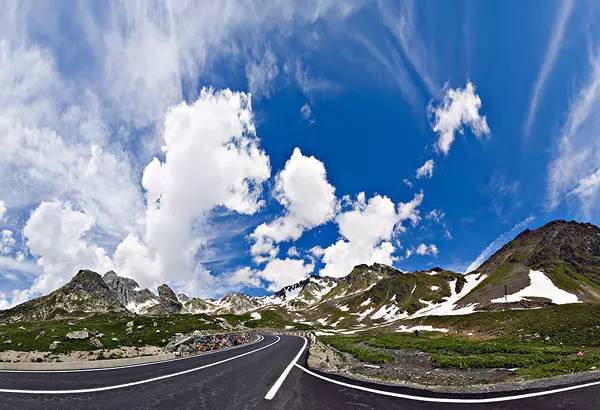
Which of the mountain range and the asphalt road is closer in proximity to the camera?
the asphalt road

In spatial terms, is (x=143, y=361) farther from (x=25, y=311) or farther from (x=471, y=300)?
(x=25, y=311)

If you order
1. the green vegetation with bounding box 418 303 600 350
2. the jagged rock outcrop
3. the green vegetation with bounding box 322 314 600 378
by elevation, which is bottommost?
the green vegetation with bounding box 322 314 600 378

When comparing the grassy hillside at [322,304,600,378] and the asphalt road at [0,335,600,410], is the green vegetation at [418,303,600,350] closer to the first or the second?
the grassy hillside at [322,304,600,378]

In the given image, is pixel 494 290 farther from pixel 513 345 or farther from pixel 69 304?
pixel 69 304

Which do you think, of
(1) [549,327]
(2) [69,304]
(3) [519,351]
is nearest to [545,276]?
(1) [549,327]

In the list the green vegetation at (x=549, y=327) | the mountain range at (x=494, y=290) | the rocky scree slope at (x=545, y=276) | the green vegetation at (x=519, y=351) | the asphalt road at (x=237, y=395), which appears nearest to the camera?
the asphalt road at (x=237, y=395)

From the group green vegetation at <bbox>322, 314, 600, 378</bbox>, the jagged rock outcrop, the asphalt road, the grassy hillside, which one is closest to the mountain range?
the jagged rock outcrop

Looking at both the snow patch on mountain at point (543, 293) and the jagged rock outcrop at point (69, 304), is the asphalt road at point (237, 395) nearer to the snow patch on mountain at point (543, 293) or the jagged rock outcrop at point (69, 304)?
the snow patch on mountain at point (543, 293)

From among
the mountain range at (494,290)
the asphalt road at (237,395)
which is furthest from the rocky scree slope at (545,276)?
the asphalt road at (237,395)

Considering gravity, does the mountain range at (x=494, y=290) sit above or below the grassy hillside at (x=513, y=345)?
above

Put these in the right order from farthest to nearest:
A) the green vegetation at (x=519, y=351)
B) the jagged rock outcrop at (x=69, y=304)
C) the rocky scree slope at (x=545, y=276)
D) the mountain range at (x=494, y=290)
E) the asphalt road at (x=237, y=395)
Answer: the jagged rock outcrop at (x=69, y=304)
the mountain range at (x=494, y=290)
the rocky scree slope at (x=545, y=276)
the green vegetation at (x=519, y=351)
the asphalt road at (x=237, y=395)

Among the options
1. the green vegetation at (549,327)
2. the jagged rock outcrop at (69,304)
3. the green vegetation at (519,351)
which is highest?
the jagged rock outcrop at (69,304)

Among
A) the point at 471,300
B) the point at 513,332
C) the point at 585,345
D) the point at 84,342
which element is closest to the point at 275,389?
the point at 84,342

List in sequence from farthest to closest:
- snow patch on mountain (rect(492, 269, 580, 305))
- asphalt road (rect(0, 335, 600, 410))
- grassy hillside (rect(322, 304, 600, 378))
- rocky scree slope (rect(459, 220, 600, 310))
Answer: rocky scree slope (rect(459, 220, 600, 310))
snow patch on mountain (rect(492, 269, 580, 305))
grassy hillside (rect(322, 304, 600, 378))
asphalt road (rect(0, 335, 600, 410))
